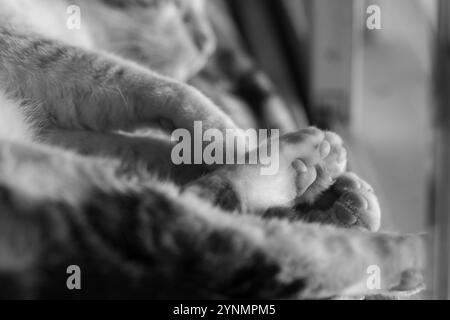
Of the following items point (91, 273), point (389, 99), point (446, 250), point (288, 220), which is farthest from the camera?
point (389, 99)

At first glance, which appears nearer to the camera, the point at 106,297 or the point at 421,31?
the point at 106,297

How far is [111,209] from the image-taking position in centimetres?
55

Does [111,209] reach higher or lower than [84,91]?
lower

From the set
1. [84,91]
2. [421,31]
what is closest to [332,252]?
[84,91]

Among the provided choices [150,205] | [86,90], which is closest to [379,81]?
[86,90]

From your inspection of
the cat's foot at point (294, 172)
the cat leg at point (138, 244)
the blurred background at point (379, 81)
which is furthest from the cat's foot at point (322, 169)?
the blurred background at point (379, 81)

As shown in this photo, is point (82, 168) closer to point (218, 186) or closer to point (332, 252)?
point (218, 186)


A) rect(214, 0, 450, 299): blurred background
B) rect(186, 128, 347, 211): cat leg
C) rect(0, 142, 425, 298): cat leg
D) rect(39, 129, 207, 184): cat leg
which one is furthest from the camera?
rect(214, 0, 450, 299): blurred background

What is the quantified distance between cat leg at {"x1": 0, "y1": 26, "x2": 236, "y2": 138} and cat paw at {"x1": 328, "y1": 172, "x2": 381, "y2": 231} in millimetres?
197

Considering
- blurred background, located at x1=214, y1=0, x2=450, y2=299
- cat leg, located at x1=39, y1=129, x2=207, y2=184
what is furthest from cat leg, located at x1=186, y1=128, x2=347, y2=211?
blurred background, located at x1=214, y1=0, x2=450, y2=299

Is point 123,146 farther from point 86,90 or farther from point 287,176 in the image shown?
point 287,176

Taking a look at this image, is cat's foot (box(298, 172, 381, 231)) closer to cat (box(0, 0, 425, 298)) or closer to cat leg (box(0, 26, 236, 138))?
cat (box(0, 0, 425, 298))

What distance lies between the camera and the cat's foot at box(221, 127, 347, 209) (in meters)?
0.69
